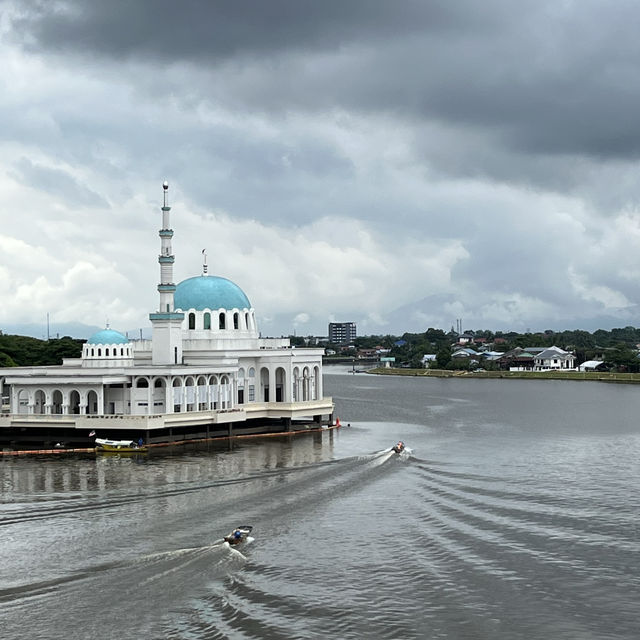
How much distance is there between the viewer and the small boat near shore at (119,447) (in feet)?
218

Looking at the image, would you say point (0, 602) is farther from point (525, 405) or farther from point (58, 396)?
point (525, 405)

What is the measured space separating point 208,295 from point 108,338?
10.7m

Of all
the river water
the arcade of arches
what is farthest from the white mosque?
the river water

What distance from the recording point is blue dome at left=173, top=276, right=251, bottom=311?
87.8 metres

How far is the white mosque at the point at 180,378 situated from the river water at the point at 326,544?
7.28 m

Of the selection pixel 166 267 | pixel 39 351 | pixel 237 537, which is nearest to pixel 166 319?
pixel 166 267

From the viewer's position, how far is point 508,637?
27375 mm

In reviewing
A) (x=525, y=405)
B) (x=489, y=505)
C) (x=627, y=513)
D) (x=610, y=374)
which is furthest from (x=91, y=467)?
(x=610, y=374)

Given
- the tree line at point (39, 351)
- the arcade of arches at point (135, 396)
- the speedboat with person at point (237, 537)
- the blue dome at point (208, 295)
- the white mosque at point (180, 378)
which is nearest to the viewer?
the speedboat with person at point (237, 537)

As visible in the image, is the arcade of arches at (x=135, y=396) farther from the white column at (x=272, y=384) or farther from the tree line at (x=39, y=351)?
the tree line at (x=39, y=351)

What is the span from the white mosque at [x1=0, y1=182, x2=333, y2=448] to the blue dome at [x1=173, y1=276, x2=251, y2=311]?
96mm

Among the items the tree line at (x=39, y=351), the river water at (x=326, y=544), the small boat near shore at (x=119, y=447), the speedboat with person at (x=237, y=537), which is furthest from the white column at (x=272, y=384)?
the tree line at (x=39, y=351)

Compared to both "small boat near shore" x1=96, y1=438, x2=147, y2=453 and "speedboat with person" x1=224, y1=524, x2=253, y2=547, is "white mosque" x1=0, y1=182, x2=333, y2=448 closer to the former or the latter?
"small boat near shore" x1=96, y1=438, x2=147, y2=453

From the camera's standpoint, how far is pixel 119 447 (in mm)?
66250
